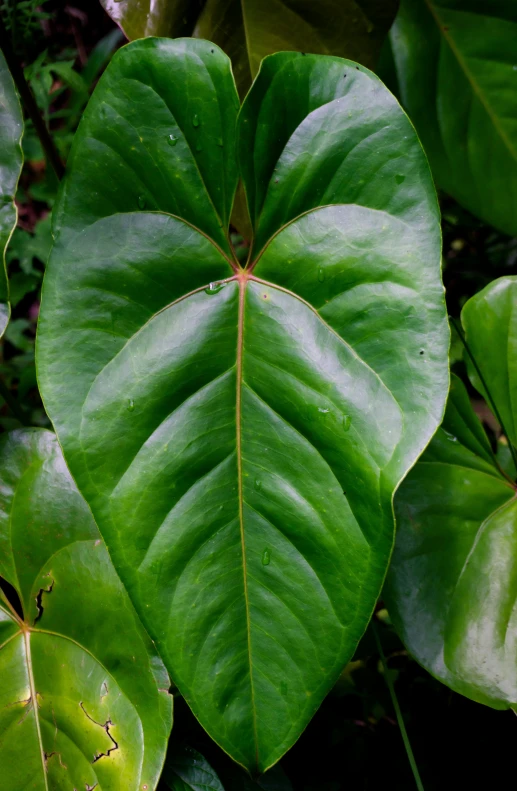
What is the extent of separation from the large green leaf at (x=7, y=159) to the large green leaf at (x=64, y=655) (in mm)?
180

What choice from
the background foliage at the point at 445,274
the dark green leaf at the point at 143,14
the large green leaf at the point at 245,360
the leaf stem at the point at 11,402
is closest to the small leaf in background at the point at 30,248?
the background foliage at the point at 445,274

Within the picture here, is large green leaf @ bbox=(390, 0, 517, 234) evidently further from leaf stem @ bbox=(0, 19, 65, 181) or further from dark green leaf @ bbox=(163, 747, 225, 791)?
dark green leaf @ bbox=(163, 747, 225, 791)

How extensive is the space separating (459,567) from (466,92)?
59cm

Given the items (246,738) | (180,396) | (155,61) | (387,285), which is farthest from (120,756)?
(155,61)

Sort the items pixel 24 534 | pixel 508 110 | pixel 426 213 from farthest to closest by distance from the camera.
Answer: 1. pixel 508 110
2. pixel 24 534
3. pixel 426 213

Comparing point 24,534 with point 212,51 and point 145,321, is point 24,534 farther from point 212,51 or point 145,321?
point 212,51

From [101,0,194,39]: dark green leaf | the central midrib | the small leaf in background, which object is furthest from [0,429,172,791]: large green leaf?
the small leaf in background

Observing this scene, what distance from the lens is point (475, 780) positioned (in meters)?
0.96

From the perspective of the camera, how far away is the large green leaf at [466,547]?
0.57 meters

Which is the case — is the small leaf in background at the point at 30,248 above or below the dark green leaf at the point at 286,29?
below

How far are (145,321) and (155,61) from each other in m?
0.22

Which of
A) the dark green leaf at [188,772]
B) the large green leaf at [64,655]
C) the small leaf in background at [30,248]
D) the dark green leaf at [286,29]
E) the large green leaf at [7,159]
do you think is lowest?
the dark green leaf at [188,772]

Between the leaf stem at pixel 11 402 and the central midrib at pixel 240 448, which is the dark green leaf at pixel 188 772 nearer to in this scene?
the central midrib at pixel 240 448

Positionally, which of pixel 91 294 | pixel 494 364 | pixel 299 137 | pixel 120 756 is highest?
pixel 299 137
